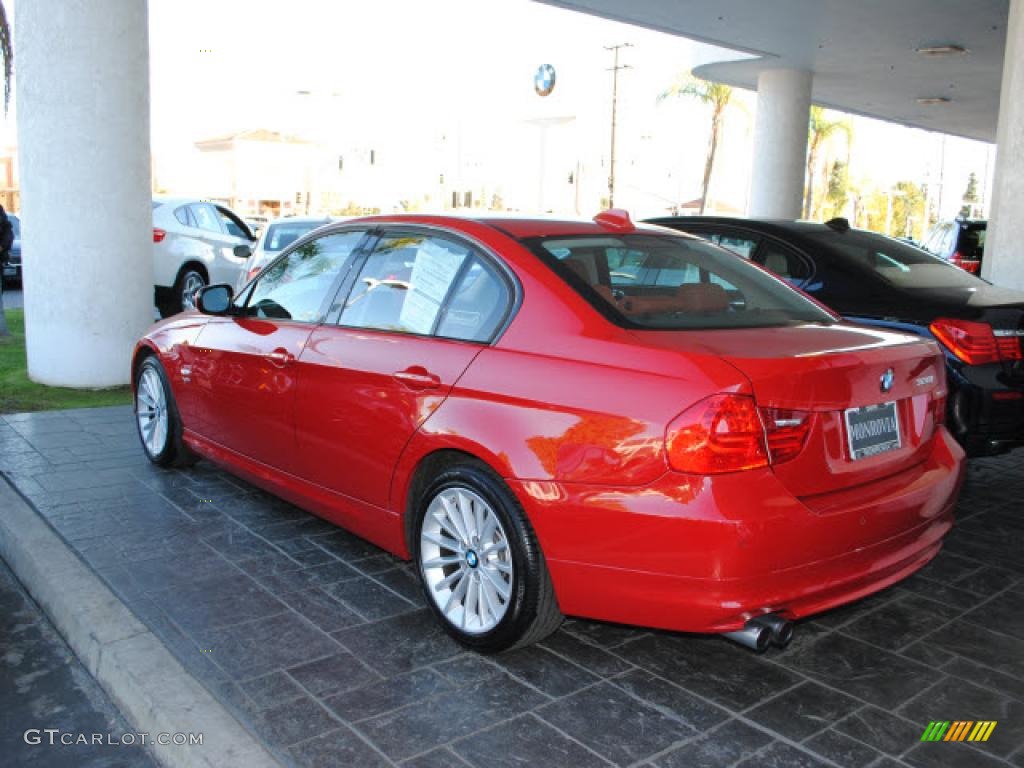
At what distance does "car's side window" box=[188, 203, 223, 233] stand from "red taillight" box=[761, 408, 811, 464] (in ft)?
41.8

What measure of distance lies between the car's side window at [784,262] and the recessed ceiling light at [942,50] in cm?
1098

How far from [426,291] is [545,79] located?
34894 mm

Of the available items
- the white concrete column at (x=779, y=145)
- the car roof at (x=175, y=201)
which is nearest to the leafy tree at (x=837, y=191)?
the white concrete column at (x=779, y=145)

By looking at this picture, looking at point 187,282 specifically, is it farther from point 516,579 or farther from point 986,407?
point 516,579

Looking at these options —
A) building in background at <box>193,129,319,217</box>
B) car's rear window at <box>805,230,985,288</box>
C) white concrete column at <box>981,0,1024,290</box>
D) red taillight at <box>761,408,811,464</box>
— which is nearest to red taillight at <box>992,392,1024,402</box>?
car's rear window at <box>805,230,985,288</box>

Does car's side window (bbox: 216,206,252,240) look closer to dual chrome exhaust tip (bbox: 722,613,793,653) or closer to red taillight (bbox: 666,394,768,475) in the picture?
red taillight (bbox: 666,394,768,475)

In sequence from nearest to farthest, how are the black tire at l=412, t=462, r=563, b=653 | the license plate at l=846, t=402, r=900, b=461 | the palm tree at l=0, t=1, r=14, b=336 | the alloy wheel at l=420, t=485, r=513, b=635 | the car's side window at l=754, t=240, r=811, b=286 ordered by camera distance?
the license plate at l=846, t=402, r=900, b=461 → the black tire at l=412, t=462, r=563, b=653 → the alloy wheel at l=420, t=485, r=513, b=635 → the car's side window at l=754, t=240, r=811, b=286 → the palm tree at l=0, t=1, r=14, b=336

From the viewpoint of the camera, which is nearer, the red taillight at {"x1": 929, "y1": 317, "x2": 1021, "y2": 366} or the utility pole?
the red taillight at {"x1": 929, "y1": 317, "x2": 1021, "y2": 366}

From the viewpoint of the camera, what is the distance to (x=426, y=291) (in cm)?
403

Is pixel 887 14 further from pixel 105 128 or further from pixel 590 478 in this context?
pixel 590 478

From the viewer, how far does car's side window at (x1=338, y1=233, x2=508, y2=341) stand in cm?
375

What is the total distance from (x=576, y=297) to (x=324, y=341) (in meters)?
1.38

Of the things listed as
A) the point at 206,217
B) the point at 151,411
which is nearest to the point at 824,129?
the point at 206,217

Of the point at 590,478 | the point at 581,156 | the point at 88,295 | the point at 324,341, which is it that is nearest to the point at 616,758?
the point at 590,478
